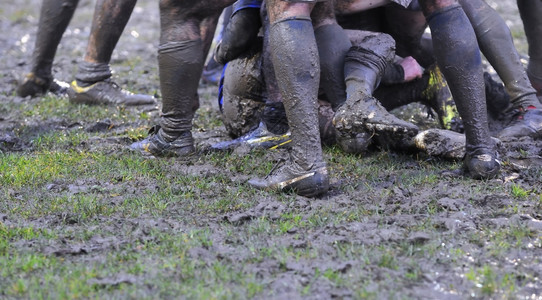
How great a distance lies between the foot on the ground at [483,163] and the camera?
3.96 m

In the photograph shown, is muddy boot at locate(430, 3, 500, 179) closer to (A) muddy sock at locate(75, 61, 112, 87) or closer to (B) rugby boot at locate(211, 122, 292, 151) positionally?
(B) rugby boot at locate(211, 122, 292, 151)

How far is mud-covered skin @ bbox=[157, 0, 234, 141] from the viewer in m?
4.27

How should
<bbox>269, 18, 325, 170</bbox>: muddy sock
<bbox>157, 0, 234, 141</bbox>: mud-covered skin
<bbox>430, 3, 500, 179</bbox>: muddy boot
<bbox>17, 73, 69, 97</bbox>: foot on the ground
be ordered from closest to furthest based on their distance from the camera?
<bbox>269, 18, 325, 170</bbox>: muddy sock → <bbox>430, 3, 500, 179</bbox>: muddy boot → <bbox>157, 0, 234, 141</bbox>: mud-covered skin → <bbox>17, 73, 69, 97</bbox>: foot on the ground

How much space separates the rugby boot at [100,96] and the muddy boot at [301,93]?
8.55 feet

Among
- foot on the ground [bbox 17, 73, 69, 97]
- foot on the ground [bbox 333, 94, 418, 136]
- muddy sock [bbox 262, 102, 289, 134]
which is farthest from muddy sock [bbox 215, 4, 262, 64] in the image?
foot on the ground [bbox 17, 73, 69, 97]

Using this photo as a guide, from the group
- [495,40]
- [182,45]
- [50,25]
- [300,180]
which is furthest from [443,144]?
[50,25]

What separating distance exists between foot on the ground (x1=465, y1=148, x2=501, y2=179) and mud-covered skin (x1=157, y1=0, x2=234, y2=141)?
5.04 feet

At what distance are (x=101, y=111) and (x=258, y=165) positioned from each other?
1.93 m

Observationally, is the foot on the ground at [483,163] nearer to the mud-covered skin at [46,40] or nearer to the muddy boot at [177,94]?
the muddy boot at [177,94]

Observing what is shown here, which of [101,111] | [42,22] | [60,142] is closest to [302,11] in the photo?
[60,142]

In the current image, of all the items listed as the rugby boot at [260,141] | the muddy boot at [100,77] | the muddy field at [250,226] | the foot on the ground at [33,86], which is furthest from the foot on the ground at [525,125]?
the foot on the ground at [33,86]

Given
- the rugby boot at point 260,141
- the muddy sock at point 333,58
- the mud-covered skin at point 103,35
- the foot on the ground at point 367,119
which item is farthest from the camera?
the mud-covered skin at point 103,35

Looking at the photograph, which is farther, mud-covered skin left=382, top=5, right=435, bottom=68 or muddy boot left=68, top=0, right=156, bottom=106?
muddy boot left=68, top=0, right=156, bottom=106

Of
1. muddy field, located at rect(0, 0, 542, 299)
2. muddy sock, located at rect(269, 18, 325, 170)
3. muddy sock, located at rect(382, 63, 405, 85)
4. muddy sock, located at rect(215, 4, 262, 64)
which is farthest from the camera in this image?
muddy sock, located at rect(382, 63, 405, 85)
